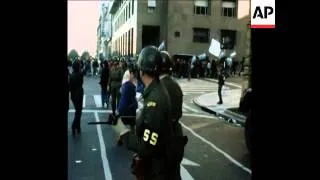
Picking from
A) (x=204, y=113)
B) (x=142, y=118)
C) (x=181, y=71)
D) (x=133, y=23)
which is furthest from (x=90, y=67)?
(x=142, y=118)

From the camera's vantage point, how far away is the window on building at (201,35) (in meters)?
48.2

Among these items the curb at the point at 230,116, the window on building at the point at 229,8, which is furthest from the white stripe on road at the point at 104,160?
the window on building at the point at 229,8

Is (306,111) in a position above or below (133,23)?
below

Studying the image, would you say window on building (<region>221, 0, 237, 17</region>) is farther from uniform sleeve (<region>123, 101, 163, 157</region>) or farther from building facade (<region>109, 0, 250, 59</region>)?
uniform sleeve (<region>123, 101, 163, 157</region>)

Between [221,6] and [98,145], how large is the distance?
4069cm

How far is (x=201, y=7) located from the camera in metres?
48.3

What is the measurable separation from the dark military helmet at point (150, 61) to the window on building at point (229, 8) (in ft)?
151

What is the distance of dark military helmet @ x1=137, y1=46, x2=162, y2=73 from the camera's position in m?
3.77

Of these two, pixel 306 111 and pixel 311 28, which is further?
pixel 306 111

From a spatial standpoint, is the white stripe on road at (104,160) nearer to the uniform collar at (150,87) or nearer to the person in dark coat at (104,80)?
the uniform collar at (150,87)
